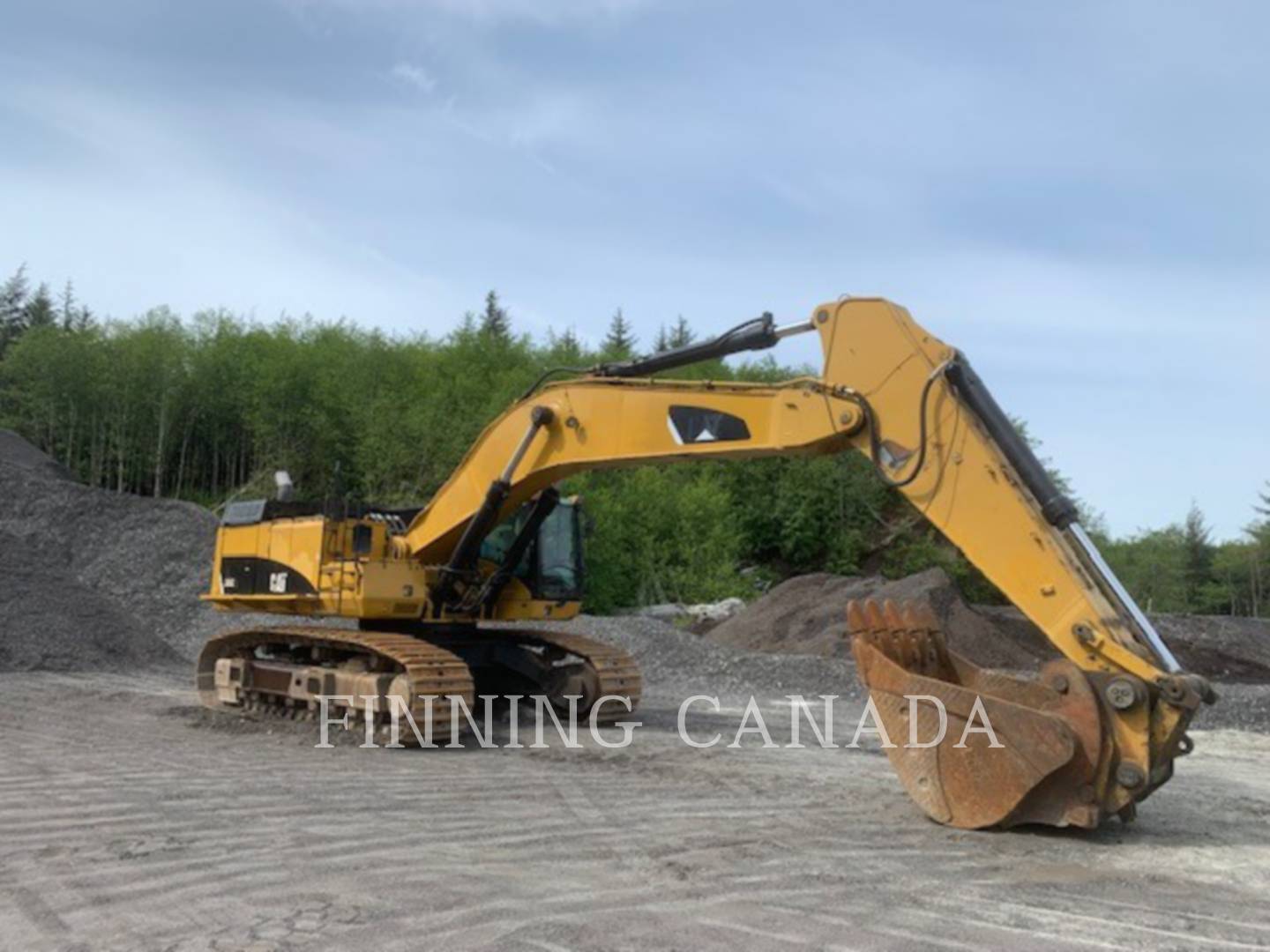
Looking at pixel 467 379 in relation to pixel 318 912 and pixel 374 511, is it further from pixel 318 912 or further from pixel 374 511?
pixel 318 912

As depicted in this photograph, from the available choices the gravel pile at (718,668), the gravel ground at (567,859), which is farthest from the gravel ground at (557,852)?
the gravel pile at (718,668)

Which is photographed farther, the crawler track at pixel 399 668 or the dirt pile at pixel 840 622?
the dirt pile at pixel 840 622

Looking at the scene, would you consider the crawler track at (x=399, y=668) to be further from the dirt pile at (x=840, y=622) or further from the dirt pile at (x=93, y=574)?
the dirt pile at (x=840, y=622)

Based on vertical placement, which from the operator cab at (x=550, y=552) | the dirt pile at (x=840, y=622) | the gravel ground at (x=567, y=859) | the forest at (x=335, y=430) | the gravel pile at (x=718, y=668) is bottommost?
the gravel ground at (x=567, y=859)

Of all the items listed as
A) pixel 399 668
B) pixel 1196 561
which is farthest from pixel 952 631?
pixel 1196 561

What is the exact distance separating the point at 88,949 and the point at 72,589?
1449cm

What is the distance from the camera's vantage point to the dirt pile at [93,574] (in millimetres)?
15367

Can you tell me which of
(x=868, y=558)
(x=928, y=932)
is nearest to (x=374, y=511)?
(x=928, y=932)

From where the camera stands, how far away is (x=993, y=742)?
5.79 metres

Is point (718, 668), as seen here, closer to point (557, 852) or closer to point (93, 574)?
point (557, 852)

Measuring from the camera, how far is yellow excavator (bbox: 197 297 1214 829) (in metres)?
5.67

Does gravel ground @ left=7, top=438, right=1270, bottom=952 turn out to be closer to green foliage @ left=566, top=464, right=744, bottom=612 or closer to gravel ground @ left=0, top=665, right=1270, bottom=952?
gravel ground @ left=0, top=665, right=1270, bottom=952

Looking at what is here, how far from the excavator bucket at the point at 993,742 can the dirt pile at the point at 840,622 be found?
11790 millimetres

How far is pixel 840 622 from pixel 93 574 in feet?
43.8
